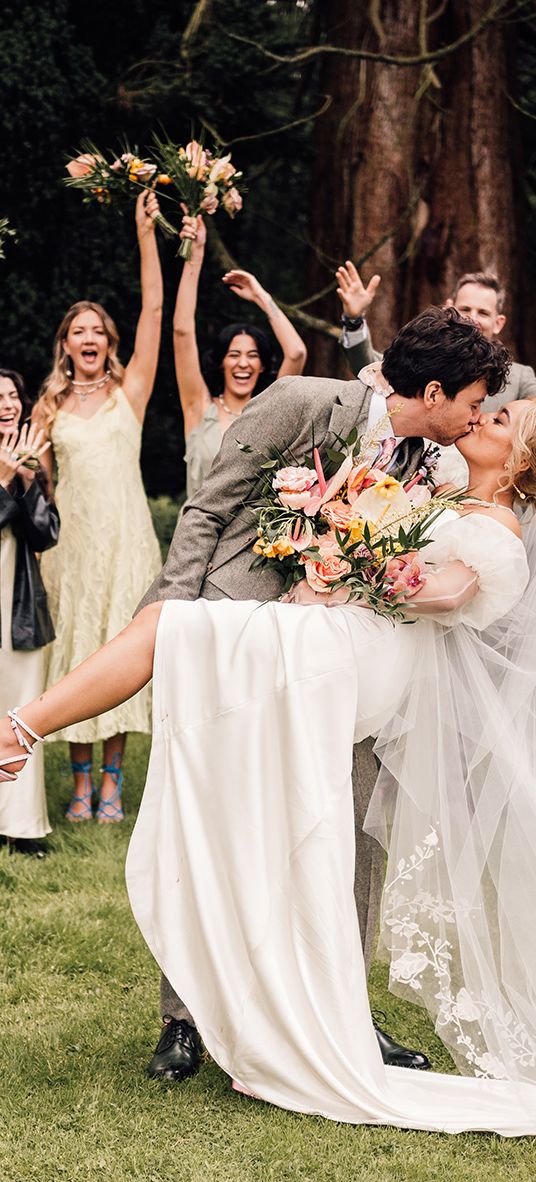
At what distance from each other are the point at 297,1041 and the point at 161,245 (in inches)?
237

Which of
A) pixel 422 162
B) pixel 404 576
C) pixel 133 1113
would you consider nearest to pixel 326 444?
pixel 404 576

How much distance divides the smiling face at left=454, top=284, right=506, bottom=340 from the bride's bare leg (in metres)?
2.47

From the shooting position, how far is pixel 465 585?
3252 millimetres

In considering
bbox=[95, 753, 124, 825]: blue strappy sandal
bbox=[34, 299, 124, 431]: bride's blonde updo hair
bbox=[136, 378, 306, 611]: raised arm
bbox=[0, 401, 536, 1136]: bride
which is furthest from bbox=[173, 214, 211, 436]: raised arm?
bbox=[0, 401, 536, 1136]: bride

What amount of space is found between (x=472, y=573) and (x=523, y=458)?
41 cm

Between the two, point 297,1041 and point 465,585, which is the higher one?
point 465,585

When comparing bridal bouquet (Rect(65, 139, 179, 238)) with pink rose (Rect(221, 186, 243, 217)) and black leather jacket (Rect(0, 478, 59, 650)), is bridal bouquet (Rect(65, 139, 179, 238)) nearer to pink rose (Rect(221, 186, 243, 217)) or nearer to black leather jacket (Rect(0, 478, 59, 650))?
pink rose (Rect(221, 186, 243, 217))

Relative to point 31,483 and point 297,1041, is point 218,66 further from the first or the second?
point 297,1041

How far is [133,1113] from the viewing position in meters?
3.17

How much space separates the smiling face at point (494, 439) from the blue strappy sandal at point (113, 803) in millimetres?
2836

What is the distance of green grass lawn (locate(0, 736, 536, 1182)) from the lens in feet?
9.71

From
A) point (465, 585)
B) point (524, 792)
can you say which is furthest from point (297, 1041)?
point (465, 585)

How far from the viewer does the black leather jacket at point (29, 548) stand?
5.44 metres

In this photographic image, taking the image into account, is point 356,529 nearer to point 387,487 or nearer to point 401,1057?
point 387,487
